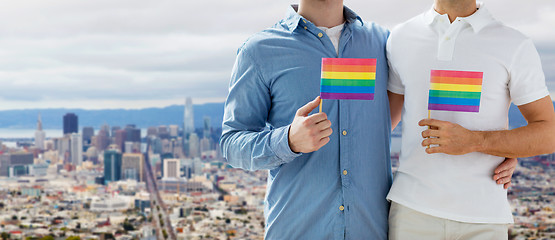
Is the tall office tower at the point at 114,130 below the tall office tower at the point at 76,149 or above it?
above

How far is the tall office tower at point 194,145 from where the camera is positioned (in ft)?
60.8

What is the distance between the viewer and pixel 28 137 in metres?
18.3

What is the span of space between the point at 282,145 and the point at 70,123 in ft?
66.6

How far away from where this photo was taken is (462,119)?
1.67 m

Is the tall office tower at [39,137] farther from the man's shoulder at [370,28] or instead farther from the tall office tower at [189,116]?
the man's shoulder at [370,28]

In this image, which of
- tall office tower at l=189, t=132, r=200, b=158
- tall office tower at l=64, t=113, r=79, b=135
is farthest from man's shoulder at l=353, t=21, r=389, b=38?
tall office tower at l=64, t=113, r=79, b=135

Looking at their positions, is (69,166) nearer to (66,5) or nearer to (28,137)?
(28,137)

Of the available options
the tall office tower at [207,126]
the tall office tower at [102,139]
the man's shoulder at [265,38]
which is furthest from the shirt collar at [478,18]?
the tall office tower at [102,139]

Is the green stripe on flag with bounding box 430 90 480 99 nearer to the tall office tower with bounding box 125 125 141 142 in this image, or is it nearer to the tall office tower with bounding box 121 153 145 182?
the tall office tower with bounding box 121 153 145 182

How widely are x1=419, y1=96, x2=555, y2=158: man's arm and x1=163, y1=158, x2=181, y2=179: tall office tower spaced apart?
56.7 feet

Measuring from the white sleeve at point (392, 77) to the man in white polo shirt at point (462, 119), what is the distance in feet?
0.13

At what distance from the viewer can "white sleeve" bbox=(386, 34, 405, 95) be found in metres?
1.78

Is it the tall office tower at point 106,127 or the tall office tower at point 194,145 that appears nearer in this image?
the tall office tower at point 194,145

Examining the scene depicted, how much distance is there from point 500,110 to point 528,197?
903cm
